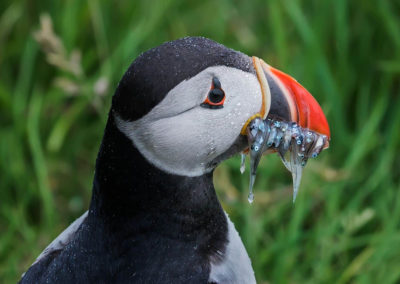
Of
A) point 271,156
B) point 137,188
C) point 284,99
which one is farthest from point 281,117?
point 271,156

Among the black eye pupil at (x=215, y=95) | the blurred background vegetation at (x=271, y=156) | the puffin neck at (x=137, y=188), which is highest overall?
the black eye pupil at (x=215, y=95)

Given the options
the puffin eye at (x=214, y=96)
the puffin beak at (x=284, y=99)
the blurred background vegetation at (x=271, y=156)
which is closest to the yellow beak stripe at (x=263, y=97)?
the puffin beak at (x=284, y=99)

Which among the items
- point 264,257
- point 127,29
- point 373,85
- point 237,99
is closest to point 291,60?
point 373,85

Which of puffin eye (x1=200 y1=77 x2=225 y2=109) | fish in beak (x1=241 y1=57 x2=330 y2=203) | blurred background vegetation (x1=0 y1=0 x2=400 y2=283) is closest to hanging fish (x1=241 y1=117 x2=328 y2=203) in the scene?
fish in beak (x1=241 y1=57 x2=330 y2=203)

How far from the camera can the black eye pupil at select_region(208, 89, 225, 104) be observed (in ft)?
6.98

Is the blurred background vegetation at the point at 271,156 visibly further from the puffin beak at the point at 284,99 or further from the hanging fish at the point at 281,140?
the puffin beak at the point at 284,99

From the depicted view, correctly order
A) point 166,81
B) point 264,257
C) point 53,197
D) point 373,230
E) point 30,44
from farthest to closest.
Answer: point 30,44
point 53,197
point 373,230
point 264,257
point 166,81

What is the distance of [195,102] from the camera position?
2117 mm

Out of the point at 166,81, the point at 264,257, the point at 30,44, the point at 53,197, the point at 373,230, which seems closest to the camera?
the point at 166,81

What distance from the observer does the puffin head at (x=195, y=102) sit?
2076 mm

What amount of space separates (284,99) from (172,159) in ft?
1.19

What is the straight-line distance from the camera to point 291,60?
404 centimetres

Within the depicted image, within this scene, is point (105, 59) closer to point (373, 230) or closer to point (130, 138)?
point (373, 230)

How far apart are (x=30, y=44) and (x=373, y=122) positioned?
5.91 ft
